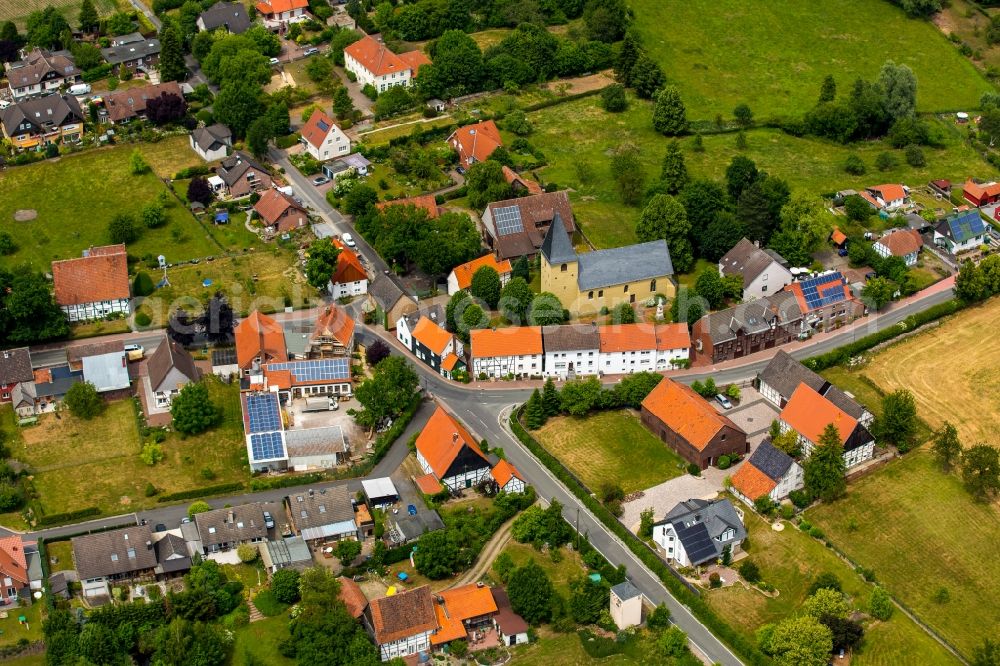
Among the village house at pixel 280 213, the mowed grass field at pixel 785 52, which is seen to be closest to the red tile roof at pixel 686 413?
the village house at pixel 280 213

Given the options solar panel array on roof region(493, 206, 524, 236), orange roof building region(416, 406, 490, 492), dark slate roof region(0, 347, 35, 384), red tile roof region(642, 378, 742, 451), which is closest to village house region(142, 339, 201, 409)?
dark slate roof region(0, 347, 35, 384)

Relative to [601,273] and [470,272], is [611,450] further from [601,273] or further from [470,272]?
[470,272]

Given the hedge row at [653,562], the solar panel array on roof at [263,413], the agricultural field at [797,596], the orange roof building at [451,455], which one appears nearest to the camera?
the agricultural field at [797,596]

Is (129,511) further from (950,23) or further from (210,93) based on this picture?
(950,23)

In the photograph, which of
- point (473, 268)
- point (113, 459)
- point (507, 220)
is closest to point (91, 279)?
point (113, 459)

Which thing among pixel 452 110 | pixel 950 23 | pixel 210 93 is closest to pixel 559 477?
pixel 452 110

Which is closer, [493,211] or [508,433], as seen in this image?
[508,433]

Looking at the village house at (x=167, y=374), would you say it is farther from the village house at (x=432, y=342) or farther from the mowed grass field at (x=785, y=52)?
the mowed grass field at (x=785, y=52)
